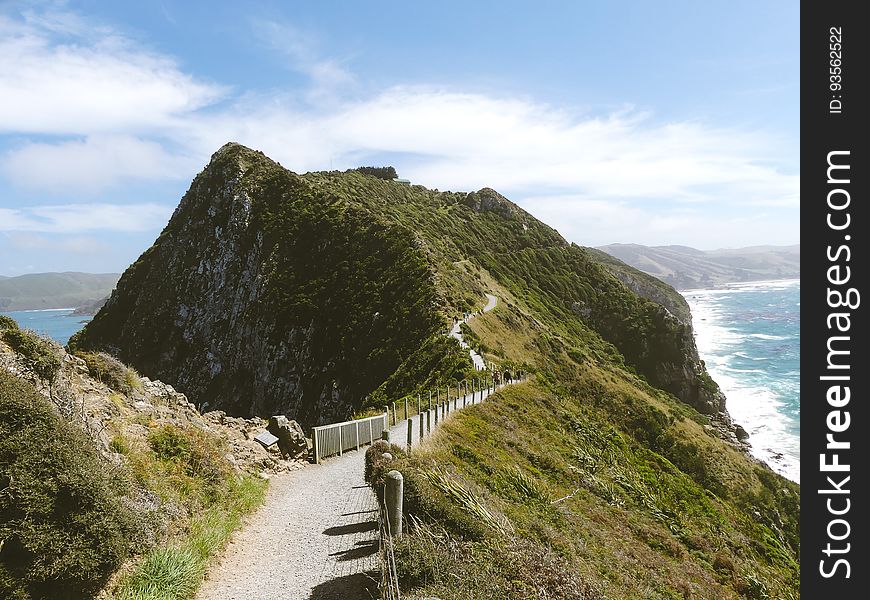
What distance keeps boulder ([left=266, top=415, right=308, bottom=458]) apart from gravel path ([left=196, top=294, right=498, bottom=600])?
2409 mm

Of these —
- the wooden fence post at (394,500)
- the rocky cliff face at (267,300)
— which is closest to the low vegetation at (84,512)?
the wooden fence post at (394,500)

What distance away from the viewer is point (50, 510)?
759 centimetres

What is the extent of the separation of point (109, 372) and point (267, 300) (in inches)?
1912

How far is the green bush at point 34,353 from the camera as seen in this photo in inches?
433

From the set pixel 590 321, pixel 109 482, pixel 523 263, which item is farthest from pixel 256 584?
pixel 523 263

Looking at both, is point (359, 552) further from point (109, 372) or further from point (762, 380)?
point (762, 380)

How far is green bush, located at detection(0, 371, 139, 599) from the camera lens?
7223 millimetres

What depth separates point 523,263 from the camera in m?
108

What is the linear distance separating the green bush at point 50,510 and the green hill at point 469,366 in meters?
4.79

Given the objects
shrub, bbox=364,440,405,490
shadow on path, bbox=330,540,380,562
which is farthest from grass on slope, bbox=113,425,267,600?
shrub, bbox=364,440,405,490

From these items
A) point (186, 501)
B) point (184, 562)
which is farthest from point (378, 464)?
point (186, 501)

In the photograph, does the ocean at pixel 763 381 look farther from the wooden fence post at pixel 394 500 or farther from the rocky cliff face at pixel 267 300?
the wooden fence post at pixel 394 500

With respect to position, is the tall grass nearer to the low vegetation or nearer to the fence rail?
the low vegetation
